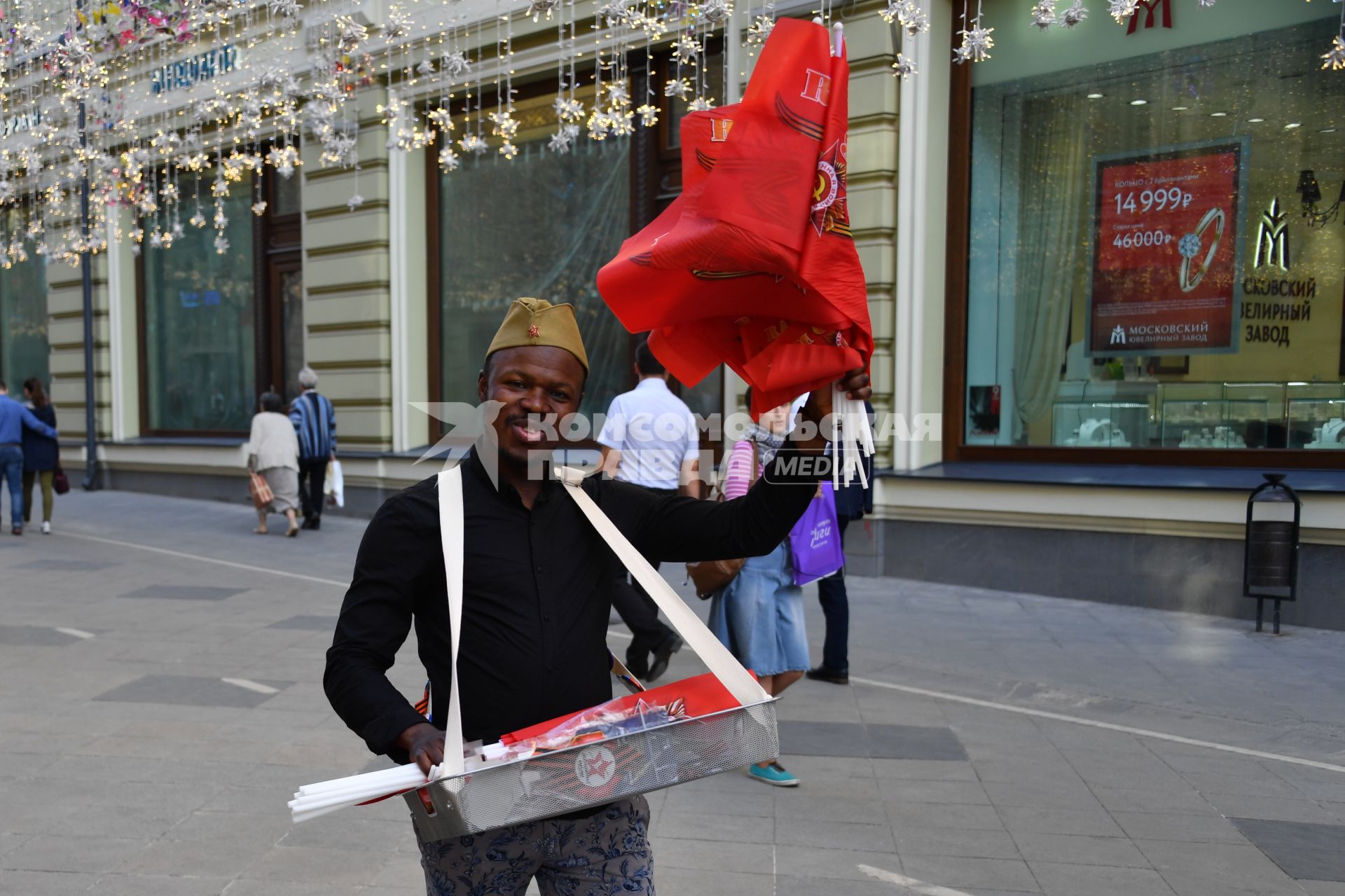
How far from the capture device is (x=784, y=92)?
1.85 metres

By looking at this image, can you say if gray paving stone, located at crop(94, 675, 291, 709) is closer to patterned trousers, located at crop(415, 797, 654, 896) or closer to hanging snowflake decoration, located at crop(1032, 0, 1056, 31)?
patterned trousers, located at crop(415, 797, 654, 896)

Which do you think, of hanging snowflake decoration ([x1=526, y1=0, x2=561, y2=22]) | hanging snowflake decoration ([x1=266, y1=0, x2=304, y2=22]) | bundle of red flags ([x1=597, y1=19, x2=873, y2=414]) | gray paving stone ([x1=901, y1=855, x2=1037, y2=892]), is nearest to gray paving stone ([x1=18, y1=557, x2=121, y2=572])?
hanging snowflake decoration ([x1=266, y1=0, x2=304, y2=22])

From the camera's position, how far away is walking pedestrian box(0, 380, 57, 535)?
1226 centimetres

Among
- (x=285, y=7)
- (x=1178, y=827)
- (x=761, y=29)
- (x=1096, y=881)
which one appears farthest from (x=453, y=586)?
(x=285, y=7)

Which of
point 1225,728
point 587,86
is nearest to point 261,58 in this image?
point 587,86

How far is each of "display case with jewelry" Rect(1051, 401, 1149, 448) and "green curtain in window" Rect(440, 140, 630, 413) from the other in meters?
4.56

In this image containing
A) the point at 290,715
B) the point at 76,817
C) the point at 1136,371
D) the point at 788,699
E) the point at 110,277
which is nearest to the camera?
the point at 76,817

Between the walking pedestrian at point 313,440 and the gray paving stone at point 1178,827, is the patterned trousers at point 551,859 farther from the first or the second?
the walking pedestrian at point 313,440

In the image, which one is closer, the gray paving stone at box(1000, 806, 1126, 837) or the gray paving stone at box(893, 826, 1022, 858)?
the gray paving stone at box(893, 826, 1022, 858)

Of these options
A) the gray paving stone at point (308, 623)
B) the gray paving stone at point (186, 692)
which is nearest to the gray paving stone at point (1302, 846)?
the gray paving stone at point (186, 692)

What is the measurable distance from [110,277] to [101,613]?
10.4 meters

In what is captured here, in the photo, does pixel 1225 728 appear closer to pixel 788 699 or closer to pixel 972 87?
pixel 788 699

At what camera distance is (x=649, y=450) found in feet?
21.4

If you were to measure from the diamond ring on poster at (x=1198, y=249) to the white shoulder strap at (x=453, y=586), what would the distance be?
835cm
